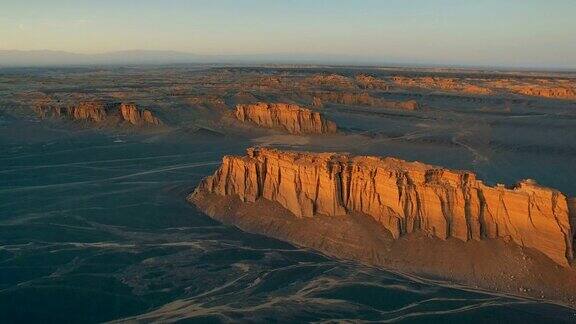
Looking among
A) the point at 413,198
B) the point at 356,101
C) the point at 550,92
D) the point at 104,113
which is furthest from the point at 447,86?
the point at 413,198

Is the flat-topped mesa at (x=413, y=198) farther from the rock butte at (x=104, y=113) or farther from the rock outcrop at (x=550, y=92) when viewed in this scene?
the rock outcrop at (x=550, y=92)

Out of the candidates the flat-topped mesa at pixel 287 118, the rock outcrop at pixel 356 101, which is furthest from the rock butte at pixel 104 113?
the rock outcrop at pixel 356 101

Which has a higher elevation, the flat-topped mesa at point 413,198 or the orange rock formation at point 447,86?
the flat-topped mesa at point 413,198

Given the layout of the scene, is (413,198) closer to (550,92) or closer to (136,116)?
(136,116)

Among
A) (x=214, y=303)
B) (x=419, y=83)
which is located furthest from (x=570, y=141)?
(x=419, y=83)

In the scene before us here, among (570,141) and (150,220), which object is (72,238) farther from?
(570,141)
